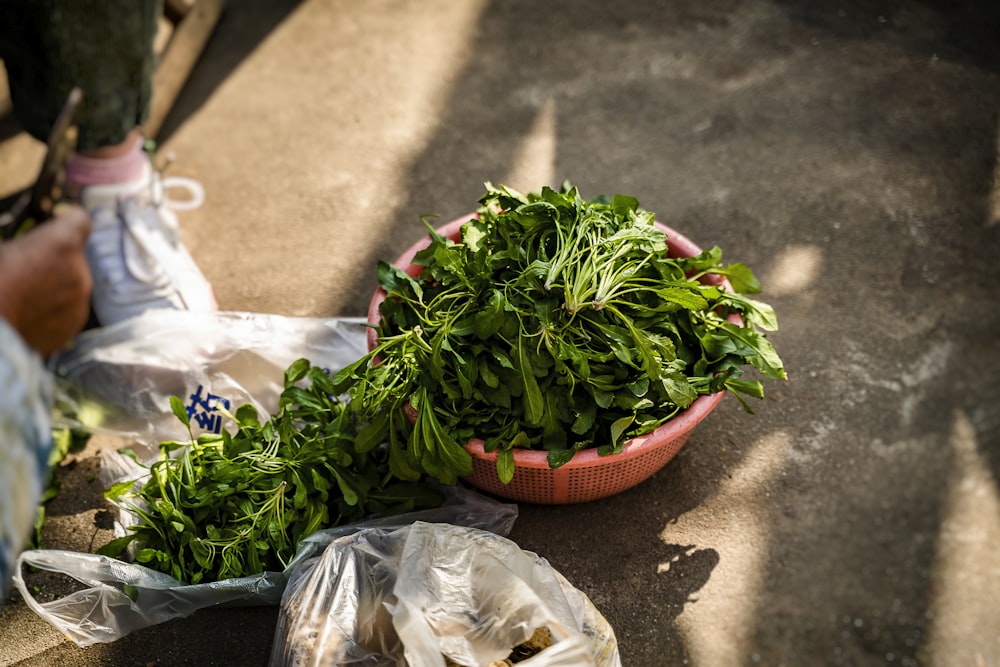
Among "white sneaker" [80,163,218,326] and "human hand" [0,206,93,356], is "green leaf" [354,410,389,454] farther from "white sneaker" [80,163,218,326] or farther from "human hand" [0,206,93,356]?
"white sneaker" [80,163,218,326]

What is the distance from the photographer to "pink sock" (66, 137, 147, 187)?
2396 mm

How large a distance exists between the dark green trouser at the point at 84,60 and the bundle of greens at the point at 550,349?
3.47 feet

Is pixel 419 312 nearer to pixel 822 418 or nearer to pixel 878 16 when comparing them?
pixel 822 418

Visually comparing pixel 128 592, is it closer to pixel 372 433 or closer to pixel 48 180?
pixel 372 433

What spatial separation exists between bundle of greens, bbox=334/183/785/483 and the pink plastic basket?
0.03m

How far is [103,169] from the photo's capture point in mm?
2398

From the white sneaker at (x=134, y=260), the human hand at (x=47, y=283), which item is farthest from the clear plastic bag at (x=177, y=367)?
the human hand at (x=47, y=283)

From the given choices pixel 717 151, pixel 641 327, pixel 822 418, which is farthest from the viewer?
pixel 717 151

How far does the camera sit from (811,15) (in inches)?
126

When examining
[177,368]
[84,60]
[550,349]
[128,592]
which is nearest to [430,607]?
[550,349]

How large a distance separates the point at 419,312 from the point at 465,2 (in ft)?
6.78

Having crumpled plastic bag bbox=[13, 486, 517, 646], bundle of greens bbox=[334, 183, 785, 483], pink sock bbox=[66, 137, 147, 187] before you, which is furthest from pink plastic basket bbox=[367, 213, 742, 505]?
pink sock bbox=[66, 137, 147, 187]

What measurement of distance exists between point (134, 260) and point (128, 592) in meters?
0.92

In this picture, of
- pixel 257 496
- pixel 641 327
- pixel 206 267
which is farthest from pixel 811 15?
pixel 257 496
